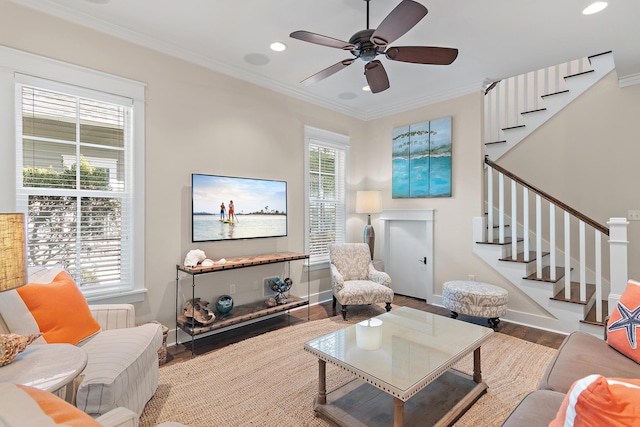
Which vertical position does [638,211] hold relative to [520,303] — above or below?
above

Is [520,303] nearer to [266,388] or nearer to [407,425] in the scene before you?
[407,425]

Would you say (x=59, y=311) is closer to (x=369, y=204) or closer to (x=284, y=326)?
(x=284, y=326)

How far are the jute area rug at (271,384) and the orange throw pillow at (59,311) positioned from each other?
2.24 feet

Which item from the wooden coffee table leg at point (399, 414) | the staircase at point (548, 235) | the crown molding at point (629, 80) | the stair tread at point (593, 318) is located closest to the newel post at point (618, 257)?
the staircase at point (548, 235)

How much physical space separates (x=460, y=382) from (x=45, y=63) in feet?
13.3

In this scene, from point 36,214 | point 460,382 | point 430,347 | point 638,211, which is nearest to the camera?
point 430,347

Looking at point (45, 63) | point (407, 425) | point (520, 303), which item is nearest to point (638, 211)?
point (520, 303)

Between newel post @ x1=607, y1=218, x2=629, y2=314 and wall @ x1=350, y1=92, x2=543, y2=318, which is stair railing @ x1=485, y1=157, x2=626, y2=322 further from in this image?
wall @ x1=350, y1=92, x2=543, y2=318

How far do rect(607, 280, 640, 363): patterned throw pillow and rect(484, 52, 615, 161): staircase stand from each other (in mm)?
3173

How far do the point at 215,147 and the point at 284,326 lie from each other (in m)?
2.18

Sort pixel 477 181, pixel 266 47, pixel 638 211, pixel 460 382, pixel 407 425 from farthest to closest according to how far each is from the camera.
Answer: pixel 477 181
pixel 638 211
pixel 266 47
pixel 460 382
pixel 407 425

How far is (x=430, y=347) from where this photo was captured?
213 cm

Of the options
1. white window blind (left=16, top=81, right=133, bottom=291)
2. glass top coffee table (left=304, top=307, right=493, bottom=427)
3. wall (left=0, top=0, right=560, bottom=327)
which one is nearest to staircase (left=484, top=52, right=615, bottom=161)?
wall (left=0, top=0, right=560, bottom=327)

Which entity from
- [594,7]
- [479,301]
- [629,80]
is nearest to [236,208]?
[479,301]
